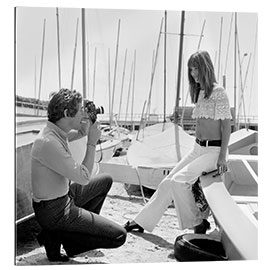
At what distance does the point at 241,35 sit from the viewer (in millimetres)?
2258

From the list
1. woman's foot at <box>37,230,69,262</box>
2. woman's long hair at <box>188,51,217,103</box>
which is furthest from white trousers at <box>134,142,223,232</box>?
woman's foot at <box>37,230,69,262</box>

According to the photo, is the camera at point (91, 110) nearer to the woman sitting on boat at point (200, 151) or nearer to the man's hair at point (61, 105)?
the man's hair at point (61, 105)

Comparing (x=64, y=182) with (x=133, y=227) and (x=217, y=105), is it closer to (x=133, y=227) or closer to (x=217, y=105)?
(x=133, y=227)

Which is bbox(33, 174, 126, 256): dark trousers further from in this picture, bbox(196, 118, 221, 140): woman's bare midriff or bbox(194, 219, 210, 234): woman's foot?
bbox(196, 118, 221, 140): woman's bare midriff

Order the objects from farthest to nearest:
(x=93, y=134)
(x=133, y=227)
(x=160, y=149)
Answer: (x=160, y=149) → (x=133, y=227) → (x=93, y=134)

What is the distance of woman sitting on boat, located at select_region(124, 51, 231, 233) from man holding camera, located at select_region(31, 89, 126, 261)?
1.41ft

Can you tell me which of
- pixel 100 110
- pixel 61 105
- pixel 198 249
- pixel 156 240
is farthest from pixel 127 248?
pixel 61 105

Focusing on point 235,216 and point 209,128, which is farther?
point 209,128

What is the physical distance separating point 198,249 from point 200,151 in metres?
0.50

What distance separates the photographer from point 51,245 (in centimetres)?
188

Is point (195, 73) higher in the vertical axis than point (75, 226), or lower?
higher
